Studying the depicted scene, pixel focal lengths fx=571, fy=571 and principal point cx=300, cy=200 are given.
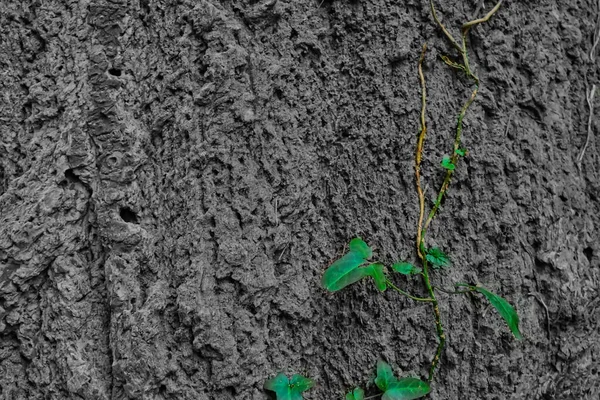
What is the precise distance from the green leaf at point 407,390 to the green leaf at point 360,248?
0.35 meters

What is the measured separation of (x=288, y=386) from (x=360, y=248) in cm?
40

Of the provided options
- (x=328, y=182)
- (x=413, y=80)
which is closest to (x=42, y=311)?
(x=328, y=182)

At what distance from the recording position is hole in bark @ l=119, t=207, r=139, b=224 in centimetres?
144

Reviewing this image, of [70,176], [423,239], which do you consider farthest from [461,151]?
[70,176]

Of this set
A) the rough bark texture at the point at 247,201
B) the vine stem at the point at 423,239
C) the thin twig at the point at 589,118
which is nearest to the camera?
the rough bark texture at the point at 247,201

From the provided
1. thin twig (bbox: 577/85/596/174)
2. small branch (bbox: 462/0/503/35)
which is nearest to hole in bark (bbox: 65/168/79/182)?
small branch (bbox: 462/0/503/35)

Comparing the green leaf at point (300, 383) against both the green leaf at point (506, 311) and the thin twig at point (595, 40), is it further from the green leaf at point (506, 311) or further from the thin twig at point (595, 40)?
the thin twig at point (595, 40)

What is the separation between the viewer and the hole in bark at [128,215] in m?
1.44

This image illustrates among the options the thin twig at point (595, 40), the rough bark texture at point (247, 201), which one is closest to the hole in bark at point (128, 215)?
the rough bark texture at point (247, 201)

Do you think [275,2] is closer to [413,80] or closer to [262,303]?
[413,80]

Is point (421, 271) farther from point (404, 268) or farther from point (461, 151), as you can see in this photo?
point (461, 151)

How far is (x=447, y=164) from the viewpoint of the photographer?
1589mm

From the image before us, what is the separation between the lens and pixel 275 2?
4.93ft

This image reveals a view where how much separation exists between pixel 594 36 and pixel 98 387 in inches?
72.7
